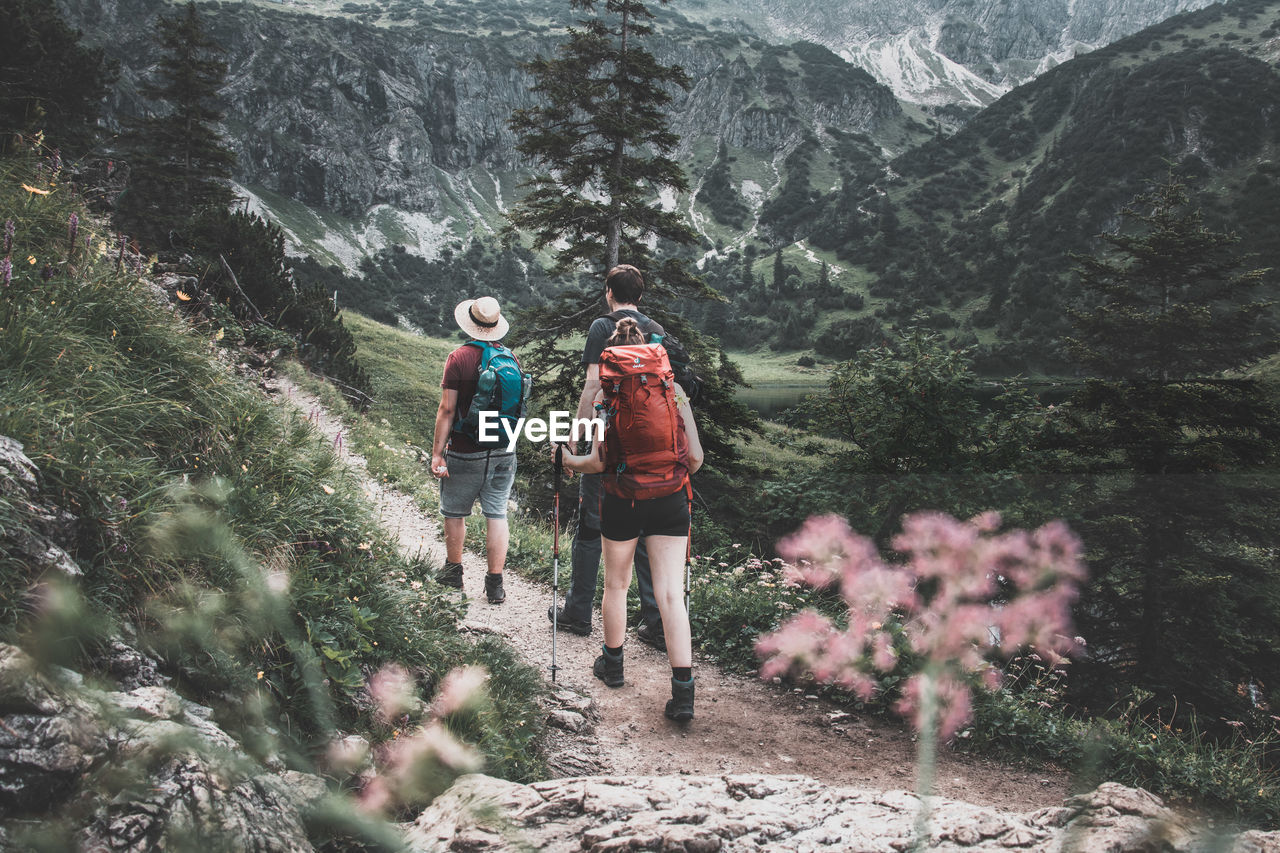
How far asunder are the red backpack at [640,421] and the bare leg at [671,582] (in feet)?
1.26

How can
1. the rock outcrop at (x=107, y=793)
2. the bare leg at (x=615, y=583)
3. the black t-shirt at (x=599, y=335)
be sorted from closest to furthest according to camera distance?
1. the rock outcrop at (x=107, y=793)
2. the bare leg at (x=615, y=583)
3. the black t-shirt at (x=599, y=335)

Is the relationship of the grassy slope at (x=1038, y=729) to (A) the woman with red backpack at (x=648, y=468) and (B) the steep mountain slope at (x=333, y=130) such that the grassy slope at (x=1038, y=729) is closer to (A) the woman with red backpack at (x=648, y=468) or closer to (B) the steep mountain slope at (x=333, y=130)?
(A) the woman with red backpack at (x=648, y=468)

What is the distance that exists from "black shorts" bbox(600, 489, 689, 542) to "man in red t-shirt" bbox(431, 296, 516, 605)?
164cm

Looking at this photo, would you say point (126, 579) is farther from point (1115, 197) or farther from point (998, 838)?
point (1115, 197)

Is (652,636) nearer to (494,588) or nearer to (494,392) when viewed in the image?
(494,588)

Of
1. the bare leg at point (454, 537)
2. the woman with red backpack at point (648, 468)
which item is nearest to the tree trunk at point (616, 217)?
the bare leg at point (454, 537)

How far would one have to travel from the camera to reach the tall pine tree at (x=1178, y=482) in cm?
954

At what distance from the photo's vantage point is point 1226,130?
103 metres

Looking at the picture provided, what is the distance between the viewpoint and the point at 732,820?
2566 mm

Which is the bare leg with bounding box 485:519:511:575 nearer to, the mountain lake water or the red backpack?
the red backpack

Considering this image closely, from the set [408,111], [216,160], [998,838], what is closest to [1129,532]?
[998,838]

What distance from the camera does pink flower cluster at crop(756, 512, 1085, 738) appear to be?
4.70 metres

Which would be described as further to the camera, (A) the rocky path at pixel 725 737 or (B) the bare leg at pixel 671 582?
(B) the bare leg at pixel 671 582

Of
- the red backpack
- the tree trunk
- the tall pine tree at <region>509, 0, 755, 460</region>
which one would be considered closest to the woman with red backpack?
the red backpack
